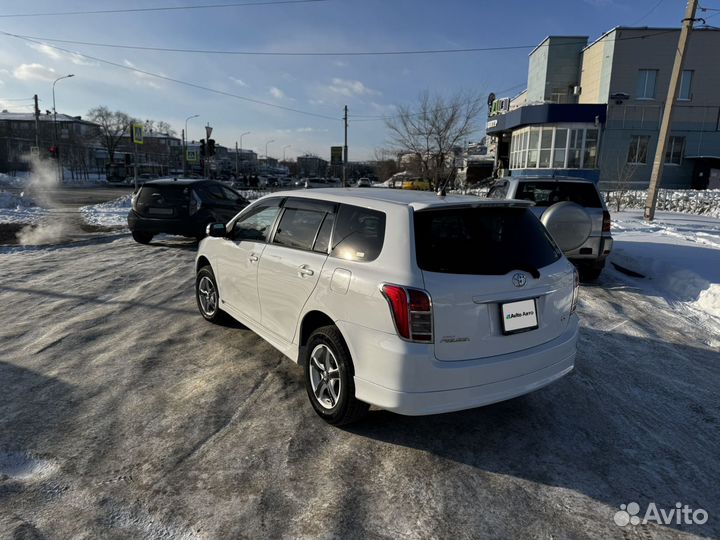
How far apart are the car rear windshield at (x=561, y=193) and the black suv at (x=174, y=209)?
6.70 meters

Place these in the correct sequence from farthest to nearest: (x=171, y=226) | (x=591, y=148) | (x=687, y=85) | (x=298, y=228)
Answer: (x=687, y=85) < (x=591, y=148) < (x=171, y=226) < (x=298, y=228)

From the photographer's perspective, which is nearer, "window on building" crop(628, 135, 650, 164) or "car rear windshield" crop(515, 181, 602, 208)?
"car rear windshield" crop(515, 181, 602, 208)

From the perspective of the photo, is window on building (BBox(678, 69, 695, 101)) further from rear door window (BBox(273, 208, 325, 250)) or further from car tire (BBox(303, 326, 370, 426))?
car tire (BBox(303, 326, 370, 426))

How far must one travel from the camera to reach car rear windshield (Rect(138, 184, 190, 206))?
10547 millimetres

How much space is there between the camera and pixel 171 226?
10.5 metres

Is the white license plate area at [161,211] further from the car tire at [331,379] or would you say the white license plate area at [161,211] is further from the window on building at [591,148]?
the window on building at [591,148]

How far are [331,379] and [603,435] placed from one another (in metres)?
1.97

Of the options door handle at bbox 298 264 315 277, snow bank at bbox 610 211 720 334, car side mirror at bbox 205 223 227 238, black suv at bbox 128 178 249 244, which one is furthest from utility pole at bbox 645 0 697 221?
door handle at bbox 298 264 315 277

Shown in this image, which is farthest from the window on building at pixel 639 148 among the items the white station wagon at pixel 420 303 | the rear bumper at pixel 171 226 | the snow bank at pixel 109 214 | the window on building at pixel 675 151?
the white station wagon at pixel 420 303

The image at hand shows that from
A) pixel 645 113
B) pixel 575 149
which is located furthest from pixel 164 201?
pixel 645 113

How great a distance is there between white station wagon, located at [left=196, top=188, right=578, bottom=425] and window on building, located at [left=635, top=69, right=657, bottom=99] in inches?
1488

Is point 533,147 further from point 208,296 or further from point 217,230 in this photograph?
point 217,230

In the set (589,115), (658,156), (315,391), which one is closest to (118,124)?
(589,115)

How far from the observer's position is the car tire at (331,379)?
3.13 metres
